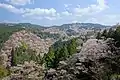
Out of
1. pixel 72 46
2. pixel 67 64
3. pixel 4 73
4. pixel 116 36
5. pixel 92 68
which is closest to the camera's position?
pixel 92 68

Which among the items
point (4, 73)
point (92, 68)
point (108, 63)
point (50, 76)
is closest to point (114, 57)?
point (108, 63)

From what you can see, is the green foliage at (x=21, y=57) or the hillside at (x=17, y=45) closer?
the green foliage at (x=21, y=57)

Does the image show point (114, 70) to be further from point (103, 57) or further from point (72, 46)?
point (72, 46)

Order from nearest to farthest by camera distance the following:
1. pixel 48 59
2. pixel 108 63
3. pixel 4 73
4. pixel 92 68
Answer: pixel 92 68, pixel 108 63, pixel 48 59, pixel 4 73

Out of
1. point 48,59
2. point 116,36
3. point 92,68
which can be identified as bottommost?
point 48,59

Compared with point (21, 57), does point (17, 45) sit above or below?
above

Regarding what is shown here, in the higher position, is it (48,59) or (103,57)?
(103,57)

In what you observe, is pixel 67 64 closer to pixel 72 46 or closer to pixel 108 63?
pixel 108 63

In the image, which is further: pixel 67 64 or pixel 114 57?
pixel 67 64

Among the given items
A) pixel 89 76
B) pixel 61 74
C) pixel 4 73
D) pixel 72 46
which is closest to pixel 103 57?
pixel 89 76

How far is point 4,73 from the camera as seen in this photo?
66.2 m

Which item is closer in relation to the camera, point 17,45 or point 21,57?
point 21,57

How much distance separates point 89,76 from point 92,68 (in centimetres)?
161

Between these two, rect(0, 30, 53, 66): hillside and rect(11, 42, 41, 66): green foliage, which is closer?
rect(11, 42, 41, 66): green foliage
